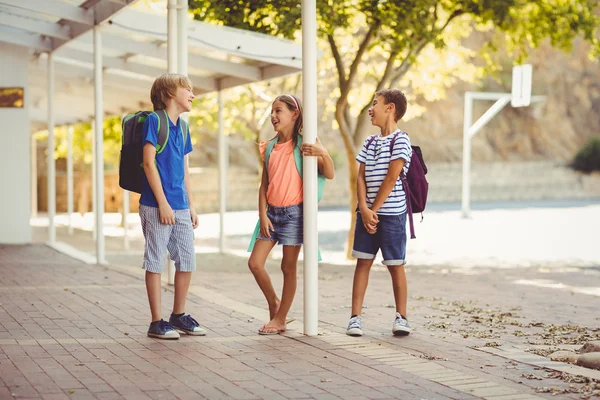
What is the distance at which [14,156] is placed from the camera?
1616 centimetres

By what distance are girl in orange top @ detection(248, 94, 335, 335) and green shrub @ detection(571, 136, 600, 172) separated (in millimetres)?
47800

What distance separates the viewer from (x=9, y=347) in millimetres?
6133

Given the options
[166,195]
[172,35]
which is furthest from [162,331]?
[172,35]

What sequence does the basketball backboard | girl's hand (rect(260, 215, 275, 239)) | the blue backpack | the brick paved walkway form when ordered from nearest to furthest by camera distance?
the brick paved walkway, the blue backpack, girl's hand (rect(260, 215, 275, 239)), the basketball backboard

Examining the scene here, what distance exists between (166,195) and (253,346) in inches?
45.0

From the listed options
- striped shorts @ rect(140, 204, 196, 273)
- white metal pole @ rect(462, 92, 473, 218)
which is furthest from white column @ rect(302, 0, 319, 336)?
white metal pole @ rect(462, 92, 473, 218)

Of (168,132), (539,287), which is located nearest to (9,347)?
(168,132)

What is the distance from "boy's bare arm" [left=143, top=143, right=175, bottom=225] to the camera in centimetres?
628

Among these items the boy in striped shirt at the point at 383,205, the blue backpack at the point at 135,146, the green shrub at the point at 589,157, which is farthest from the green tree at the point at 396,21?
the green shrub at the point at 589,157

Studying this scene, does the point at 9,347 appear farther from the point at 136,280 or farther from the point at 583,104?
the point at 583,104

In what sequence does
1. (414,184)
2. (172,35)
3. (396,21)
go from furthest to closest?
(396,21) → (172,35) → (414,184)

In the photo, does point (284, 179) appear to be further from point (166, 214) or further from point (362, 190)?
point (166, 214)

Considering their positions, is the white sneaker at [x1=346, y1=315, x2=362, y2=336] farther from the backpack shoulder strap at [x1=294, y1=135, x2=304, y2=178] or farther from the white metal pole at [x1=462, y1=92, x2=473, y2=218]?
the white metal pole at [x1=462, y1=92, x2=473, y2=218]

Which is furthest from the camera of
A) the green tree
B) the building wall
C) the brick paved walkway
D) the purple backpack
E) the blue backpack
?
the building wall
